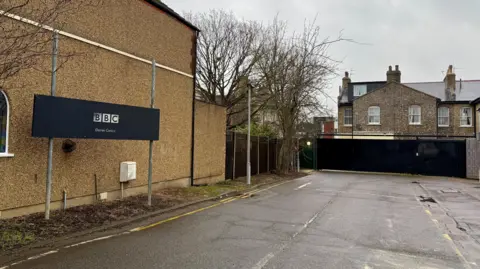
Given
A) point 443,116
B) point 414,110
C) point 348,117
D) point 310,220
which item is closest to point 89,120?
point 310,220

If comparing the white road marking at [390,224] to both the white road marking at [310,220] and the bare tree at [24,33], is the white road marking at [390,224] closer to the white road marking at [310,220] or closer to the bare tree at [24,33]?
the white road marking at [310,220]

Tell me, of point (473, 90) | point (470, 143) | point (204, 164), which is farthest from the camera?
point (473, 90)

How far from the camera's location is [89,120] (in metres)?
8.13

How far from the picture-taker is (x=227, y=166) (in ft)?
58.5

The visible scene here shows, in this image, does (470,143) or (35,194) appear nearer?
(35,194)

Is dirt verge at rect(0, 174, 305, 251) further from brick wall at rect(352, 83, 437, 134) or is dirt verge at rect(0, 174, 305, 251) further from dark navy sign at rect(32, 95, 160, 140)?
brick wall at rect(352, 83, 437, 134)

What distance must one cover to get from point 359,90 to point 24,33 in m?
43.2

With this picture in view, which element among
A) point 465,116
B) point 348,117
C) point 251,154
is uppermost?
point 348,117

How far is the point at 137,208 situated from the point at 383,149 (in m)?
24.8

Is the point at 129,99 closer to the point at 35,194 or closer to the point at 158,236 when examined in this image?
the point at 35,194

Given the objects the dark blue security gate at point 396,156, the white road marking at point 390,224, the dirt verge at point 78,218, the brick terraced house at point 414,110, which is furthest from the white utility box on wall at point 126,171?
the brick terraced house at point 414,110

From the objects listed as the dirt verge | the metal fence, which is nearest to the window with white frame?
the metal fence

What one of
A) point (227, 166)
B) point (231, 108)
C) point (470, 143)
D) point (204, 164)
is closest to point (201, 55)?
point (231, 108)

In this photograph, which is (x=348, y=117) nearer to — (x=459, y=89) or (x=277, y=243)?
(x=459, y=89)
